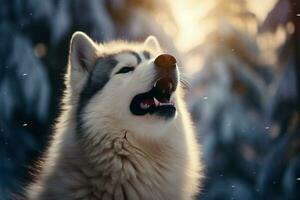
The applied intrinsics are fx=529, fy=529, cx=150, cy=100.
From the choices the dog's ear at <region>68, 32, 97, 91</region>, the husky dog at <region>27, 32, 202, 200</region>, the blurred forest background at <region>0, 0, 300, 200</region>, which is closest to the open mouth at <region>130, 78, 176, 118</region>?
the husky dog at <region>27, 32, 202, 200</region>

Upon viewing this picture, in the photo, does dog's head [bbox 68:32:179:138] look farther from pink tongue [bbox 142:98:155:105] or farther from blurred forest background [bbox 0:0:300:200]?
blurred forest background [bbox 0:0:300:200]

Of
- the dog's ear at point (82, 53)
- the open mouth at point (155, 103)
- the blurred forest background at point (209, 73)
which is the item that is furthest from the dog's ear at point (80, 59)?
the blurred forest background at point (209, 73)

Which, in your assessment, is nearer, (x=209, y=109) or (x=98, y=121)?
(x=98, y=121)

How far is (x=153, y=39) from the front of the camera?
1.49 metres

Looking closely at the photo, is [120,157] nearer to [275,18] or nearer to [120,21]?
[120,21]

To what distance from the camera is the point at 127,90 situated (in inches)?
47.9

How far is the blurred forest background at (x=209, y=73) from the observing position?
2.15 m

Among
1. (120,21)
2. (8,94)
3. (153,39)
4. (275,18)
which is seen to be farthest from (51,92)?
(275,18)

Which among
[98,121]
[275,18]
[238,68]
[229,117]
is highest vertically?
[275,18]

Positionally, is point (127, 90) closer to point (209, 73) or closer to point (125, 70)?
point (125, 70)

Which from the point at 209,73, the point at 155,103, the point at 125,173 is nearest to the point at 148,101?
the point at 155,103

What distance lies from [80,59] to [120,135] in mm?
236

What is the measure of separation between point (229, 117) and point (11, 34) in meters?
0.99

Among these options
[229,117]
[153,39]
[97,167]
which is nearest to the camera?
[97,167]
